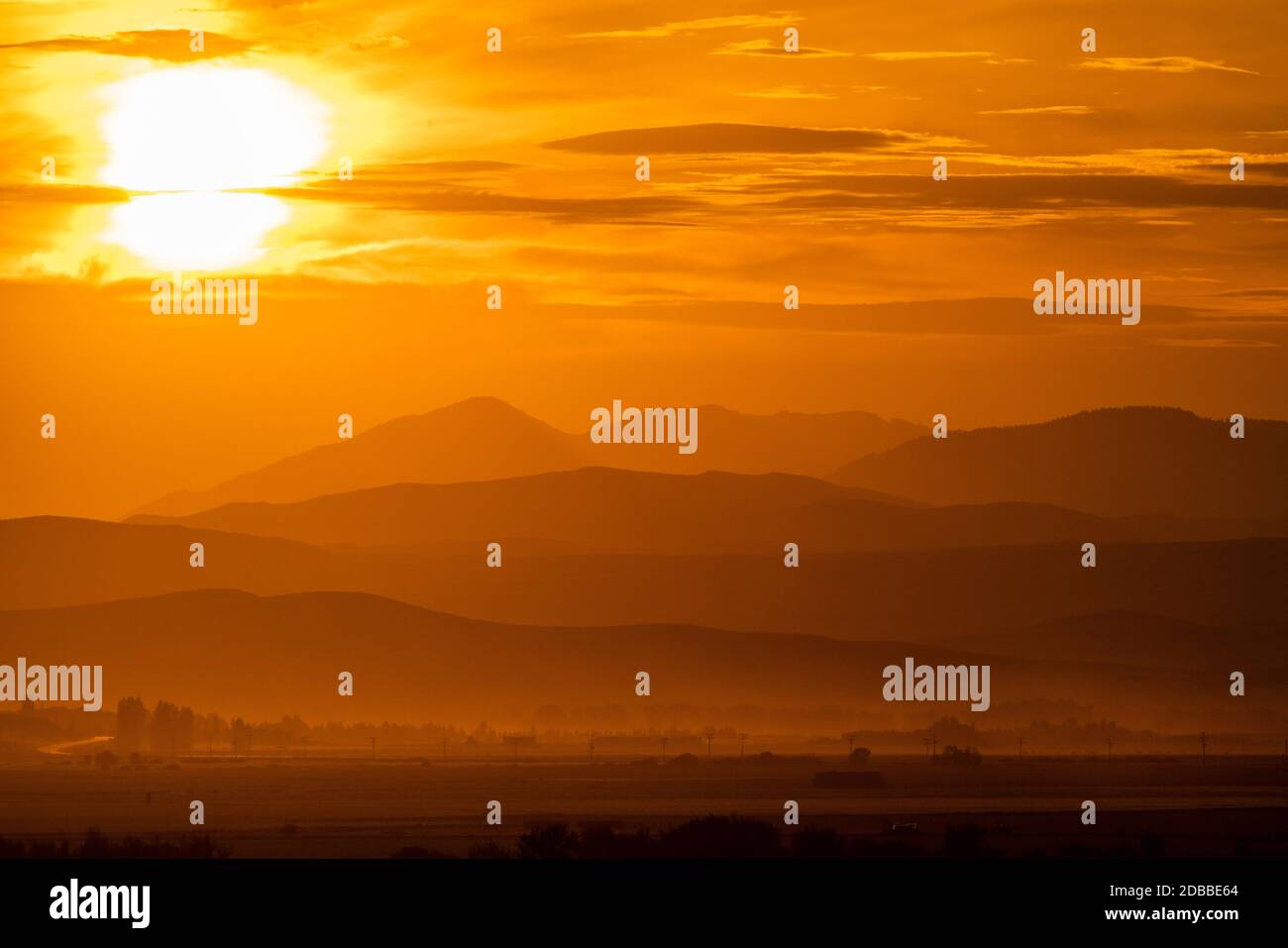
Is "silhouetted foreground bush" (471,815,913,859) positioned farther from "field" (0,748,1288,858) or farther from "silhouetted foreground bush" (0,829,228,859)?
"silhouetted foreground bush" (0,829,228,859)

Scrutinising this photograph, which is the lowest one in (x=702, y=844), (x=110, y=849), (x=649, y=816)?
(x=702, y=844)

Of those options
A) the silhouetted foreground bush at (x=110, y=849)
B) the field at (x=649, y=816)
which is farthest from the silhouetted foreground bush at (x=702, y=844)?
the silhouetted foreground bush at (x=110, y=849)

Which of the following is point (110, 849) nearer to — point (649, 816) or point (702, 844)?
point (702, 844)

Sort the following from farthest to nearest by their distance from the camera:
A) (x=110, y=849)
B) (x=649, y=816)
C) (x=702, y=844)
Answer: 1. (x=649, y=816)
2. (x=110, y=849)
3. (x=702, y=844)

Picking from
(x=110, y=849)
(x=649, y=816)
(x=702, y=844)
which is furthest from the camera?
(x=649, y=816)

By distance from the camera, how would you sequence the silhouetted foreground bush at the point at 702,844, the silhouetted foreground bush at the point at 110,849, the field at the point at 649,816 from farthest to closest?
the field at the point at 649,816
the silhouetted foreground bush at the point at 110,849
the silhouetted foreground bush at the point at 702,844

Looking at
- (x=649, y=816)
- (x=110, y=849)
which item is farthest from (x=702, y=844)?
(x=649, y=816)

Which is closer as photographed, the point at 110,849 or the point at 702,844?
the point at 702,844

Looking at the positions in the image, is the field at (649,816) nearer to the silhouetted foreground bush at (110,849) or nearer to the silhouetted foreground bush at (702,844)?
the silhouetted foreground bush at (702,844)

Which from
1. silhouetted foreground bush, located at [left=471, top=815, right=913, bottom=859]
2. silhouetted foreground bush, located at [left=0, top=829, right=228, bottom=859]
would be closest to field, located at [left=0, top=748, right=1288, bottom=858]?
silhouetted foreground bush, located at [left=471, top=815, right=913, bottom=859]
